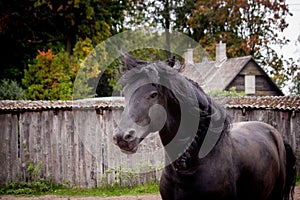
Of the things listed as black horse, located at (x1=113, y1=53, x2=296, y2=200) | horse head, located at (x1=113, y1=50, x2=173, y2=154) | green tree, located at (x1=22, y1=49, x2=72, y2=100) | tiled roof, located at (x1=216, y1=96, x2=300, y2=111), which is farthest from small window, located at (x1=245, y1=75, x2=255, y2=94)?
horse head, located at (x1=113, y1=50, x2=173, y2=154)

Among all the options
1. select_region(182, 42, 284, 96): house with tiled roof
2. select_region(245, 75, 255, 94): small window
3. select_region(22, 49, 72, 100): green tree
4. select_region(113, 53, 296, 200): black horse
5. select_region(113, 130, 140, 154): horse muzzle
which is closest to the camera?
select_region(113, 130, 140, 154): horse muzzle

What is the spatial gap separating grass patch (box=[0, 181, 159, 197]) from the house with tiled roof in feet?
39.2

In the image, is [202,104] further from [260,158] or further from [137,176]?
[137,176]

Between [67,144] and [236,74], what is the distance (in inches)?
552

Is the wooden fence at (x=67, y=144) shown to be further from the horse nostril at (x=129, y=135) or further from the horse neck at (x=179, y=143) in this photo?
the horse nostril at (x=129, y=135)

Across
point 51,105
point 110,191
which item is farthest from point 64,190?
point 51,105

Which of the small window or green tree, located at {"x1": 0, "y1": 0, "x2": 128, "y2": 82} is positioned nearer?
green tree, located at {"x1": 0, "y1": 0, "x2": 128, "y2": 82}

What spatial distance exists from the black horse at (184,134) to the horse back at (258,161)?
1 centimetres

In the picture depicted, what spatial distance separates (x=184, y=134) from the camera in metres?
2.85

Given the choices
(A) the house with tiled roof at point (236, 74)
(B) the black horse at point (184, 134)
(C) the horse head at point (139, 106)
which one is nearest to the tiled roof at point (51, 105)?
(B) the black horse at point (184, 134)

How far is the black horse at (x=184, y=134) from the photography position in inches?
99.9

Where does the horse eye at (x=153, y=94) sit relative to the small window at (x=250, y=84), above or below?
below

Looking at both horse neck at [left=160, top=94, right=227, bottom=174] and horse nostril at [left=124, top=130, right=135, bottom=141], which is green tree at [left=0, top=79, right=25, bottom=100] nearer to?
horse neck at [left=160, top=94, right=227, bottom=174]

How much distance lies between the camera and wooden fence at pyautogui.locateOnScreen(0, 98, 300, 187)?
872 cm
